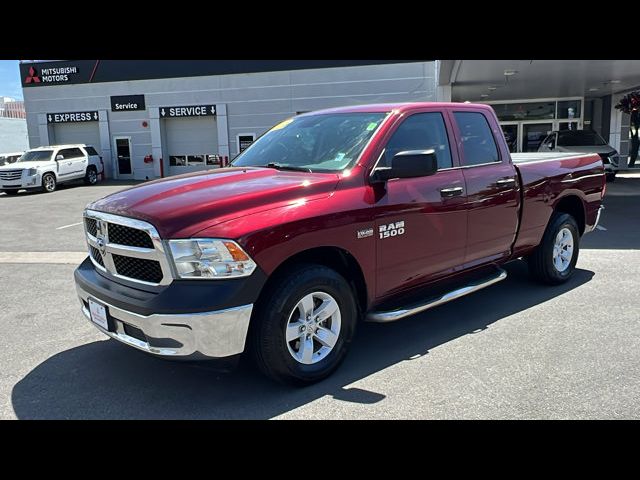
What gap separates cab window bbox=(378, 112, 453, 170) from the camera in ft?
13.9

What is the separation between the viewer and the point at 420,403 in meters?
3.45

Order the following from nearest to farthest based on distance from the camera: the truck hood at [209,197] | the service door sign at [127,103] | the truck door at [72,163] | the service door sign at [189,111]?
1. the truck hood at [209,197]
2. the truck door at [72,163]
3. the service door sign at [189,111]
4. the service door sign at [127,103]

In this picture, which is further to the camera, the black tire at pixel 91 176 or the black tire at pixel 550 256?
the black tire at pixel 91 176

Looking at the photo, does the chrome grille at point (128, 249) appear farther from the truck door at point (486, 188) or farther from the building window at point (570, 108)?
the building window at point (570, 108)

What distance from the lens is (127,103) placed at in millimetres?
25547

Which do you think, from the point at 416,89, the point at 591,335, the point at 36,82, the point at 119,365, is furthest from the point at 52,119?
the point at 591,335

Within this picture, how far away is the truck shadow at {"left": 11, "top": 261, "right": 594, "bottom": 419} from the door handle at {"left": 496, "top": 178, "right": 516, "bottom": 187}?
1.27 meters

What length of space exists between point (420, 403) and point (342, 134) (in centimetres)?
220

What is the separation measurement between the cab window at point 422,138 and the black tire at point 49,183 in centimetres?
1946

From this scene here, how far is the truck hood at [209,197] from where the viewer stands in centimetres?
325

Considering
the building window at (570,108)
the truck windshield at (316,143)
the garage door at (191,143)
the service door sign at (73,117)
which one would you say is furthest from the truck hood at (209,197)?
the service door sign at (73,117)

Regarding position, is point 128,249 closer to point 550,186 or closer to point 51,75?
point 550,186

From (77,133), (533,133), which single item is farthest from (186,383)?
(77,133)
